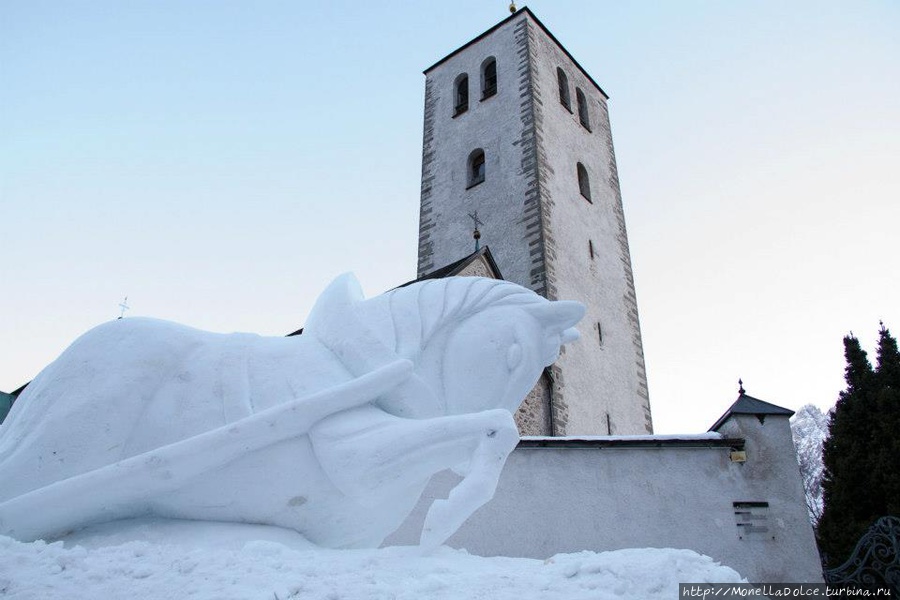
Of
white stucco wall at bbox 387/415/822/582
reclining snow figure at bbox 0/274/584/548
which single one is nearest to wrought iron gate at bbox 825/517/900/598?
white stucco wall at bbox 387/415/822/582

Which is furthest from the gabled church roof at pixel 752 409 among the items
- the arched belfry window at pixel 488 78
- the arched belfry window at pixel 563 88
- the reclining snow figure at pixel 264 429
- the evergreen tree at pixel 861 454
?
the arched belfry window at pixel 563 88

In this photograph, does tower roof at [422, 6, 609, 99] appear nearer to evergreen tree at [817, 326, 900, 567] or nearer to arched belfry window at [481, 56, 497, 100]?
arched belfry window at [481, 56, 497, 100]

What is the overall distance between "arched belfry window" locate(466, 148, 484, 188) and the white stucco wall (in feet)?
46.9

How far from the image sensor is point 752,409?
8.23m

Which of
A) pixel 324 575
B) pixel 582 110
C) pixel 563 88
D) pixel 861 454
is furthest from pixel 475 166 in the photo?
pixel 324 575

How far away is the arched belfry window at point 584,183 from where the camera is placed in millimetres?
21892

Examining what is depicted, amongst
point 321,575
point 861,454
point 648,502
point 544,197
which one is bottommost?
point 321,575

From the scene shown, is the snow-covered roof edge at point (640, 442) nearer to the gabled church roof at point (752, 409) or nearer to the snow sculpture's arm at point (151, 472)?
the gabled church roof at point (752, 409)

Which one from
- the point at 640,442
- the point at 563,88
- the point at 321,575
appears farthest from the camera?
the point at 563,88

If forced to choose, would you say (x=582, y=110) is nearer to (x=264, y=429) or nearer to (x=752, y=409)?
(x=752, y=409)

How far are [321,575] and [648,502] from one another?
690 cm

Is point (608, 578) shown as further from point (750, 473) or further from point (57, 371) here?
point (750, 473)

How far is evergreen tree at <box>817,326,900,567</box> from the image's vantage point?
1280cm

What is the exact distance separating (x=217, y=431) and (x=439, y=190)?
66.4 ft
